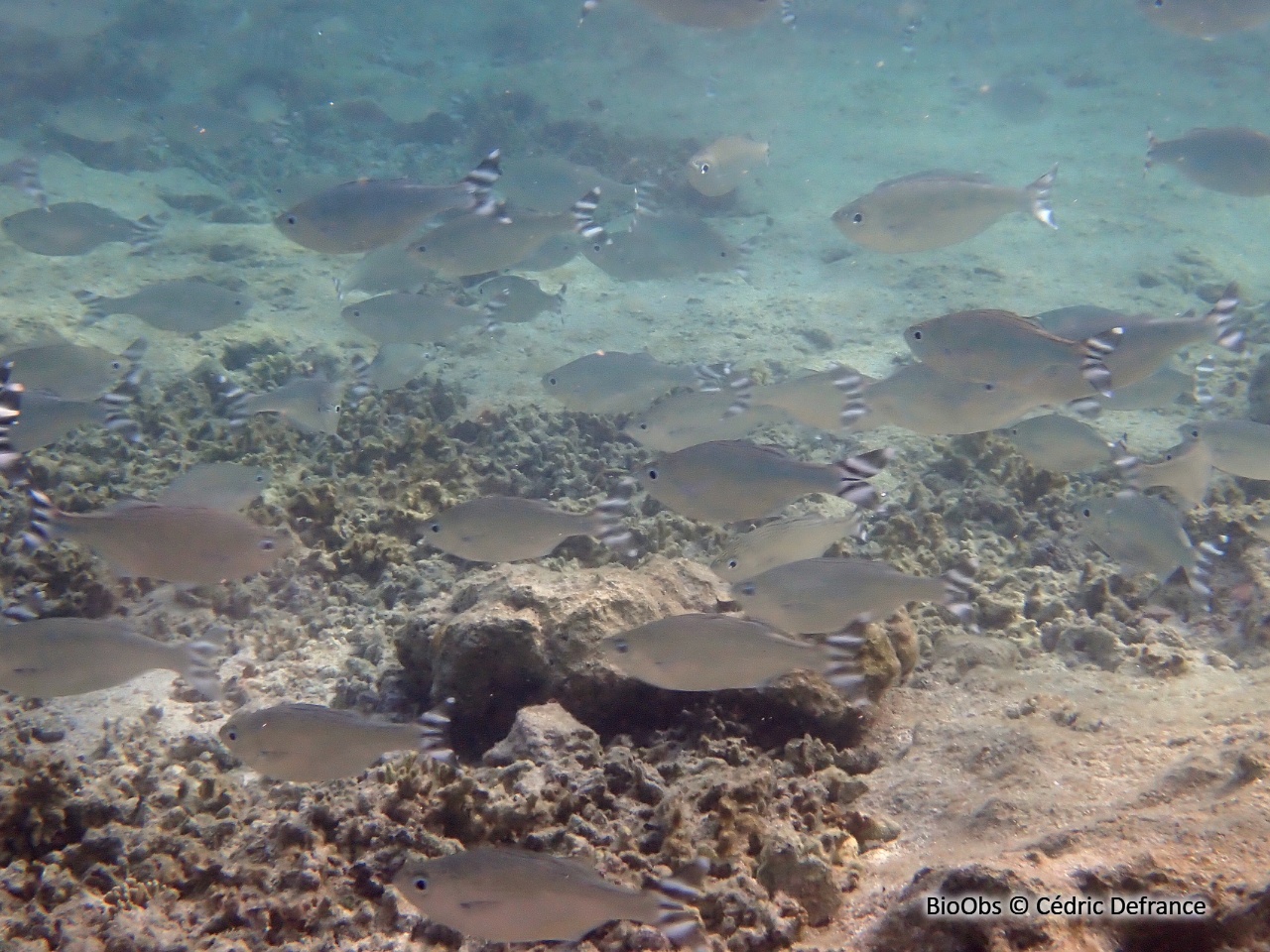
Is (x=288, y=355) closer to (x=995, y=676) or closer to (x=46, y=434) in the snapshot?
(x=46, y=434)

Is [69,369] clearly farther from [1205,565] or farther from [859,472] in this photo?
[1205,565]

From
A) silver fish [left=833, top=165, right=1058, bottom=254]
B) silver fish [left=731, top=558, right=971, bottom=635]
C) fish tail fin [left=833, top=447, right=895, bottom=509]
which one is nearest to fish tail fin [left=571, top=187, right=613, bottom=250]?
silver fish [left=833, top=165, right=1058, bottom=254]

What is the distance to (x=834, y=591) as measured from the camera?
329cm

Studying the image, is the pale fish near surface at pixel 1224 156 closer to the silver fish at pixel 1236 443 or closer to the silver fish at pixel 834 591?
the silver fish at pixel 1236 443

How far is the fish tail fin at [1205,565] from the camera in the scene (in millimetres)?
4672

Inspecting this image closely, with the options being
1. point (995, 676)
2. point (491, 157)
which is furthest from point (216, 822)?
point (491, 157)

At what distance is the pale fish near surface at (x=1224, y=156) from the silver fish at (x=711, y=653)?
764 centimetres

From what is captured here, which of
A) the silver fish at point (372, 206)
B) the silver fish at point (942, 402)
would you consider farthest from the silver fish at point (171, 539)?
the silver fish at point (942, 402)

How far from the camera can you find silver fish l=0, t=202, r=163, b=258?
25.8 feet

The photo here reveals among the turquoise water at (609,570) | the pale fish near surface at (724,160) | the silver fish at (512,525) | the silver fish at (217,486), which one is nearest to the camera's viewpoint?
the turquoise water at (609,570)

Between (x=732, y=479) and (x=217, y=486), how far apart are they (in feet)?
11.1

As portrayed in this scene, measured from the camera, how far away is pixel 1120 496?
15.0 feet

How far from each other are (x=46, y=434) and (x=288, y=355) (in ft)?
12.0

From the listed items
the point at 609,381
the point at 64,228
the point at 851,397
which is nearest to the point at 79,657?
the point at 609,381
